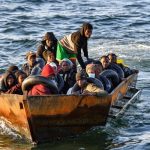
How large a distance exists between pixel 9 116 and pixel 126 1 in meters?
23.2

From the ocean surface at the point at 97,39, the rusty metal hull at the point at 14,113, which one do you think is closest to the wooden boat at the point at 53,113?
the rusty metal hull at the point at 14,113

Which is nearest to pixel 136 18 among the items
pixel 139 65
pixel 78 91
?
pixel 139 65

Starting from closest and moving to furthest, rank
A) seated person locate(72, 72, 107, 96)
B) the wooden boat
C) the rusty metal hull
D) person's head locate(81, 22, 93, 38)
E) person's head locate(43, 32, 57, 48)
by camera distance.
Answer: the wooden boat
the rusty metal hull
seated person locate(72, 72, 107, 96)
person's head locate(81, 22, 93, 38)
person's head locate(43, 32, 57, 48)

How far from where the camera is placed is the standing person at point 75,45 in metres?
13.8

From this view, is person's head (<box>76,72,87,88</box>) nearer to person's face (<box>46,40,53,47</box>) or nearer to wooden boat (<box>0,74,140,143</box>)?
wooden boat (<box>0,74,140,143</box>)

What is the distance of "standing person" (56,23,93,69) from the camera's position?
1380 cm

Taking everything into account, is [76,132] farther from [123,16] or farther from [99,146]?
[123,16]

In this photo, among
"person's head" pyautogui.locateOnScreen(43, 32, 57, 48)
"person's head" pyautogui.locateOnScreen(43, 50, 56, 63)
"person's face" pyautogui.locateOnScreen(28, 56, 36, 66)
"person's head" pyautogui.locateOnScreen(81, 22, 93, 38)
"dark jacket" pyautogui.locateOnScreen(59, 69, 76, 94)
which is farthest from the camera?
"person's head" pyautogui.locateOnScreen(43, 32, 57, 48)

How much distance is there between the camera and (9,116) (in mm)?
12484

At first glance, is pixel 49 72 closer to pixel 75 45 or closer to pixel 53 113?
pixel 53 113

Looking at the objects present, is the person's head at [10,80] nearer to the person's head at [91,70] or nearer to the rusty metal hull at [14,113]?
the rusty metal hull at [14,113]

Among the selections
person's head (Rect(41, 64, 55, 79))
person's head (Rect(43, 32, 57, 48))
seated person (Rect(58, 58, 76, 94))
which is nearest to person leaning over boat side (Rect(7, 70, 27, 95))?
person's head (Rect(41, 64, 55, 79))

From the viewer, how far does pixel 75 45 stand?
14.4 meters

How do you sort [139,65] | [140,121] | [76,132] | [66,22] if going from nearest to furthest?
1. [76,132]
2. [140,121]
3. [139,65]
4. [66,22]
